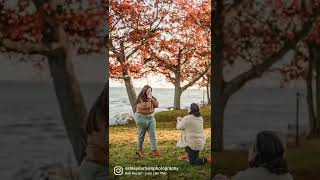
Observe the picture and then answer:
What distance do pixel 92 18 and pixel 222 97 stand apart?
1.52m

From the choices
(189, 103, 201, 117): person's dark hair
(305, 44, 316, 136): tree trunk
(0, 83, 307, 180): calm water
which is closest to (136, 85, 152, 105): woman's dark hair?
(0, 83, 307, 180): calm water

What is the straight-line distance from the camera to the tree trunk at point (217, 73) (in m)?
4.65

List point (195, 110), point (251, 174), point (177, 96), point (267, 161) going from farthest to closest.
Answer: point (177, 96)
point (195, 110)
point (267, 161)
point (251, 174)

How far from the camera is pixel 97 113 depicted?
15.3 feet

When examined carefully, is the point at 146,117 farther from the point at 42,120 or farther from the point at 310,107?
the point at 310,107

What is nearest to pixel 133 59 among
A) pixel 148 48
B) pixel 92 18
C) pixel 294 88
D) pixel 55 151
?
pixel 148 48

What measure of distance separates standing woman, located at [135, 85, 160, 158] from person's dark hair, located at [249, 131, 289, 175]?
75.3 inches

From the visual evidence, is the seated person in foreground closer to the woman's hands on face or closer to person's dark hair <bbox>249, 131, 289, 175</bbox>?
person's dark hair <bbox>249, 131, 289, 175</bbox>

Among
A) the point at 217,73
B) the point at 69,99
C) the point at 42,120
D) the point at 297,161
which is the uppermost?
the point at 217,73

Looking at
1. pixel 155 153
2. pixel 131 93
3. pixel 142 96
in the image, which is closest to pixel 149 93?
pixel 142 96

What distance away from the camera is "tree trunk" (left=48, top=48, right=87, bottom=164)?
461cm

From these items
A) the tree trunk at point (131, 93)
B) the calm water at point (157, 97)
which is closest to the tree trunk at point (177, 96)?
the calm water at point (157, 97)

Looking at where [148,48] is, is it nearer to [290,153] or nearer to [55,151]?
[55,151]

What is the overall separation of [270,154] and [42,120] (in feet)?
8.67
